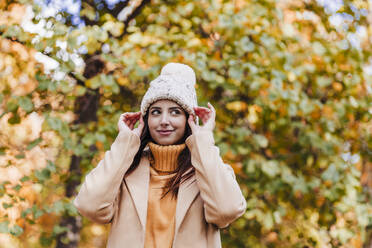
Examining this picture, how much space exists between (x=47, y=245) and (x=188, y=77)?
196cm

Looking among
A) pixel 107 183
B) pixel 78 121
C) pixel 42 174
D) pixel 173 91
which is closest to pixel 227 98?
pixel 78 121

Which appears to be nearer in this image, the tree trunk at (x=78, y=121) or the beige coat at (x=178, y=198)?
the beige coat at (x=178, y=198)

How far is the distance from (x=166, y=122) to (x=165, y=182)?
0.26 m

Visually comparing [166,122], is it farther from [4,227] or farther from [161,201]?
[4,227]

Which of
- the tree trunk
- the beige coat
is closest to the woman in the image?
the beige coat

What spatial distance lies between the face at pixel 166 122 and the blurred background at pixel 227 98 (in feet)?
3.91

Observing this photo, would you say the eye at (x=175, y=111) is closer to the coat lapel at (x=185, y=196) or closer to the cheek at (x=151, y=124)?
the cheek at (x=151, y=124)

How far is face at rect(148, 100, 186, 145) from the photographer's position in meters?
1.80

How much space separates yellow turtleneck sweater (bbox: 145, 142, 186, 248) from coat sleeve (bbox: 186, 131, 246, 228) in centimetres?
13

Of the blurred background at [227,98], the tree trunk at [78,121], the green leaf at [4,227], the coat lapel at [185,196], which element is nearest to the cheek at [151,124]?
the coat lapel at [185,196]

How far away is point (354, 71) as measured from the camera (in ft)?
12.1

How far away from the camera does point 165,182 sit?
1789 mm

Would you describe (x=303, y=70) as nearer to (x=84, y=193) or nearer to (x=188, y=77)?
(x=188, y=77)

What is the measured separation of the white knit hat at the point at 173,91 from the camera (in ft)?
5.90
